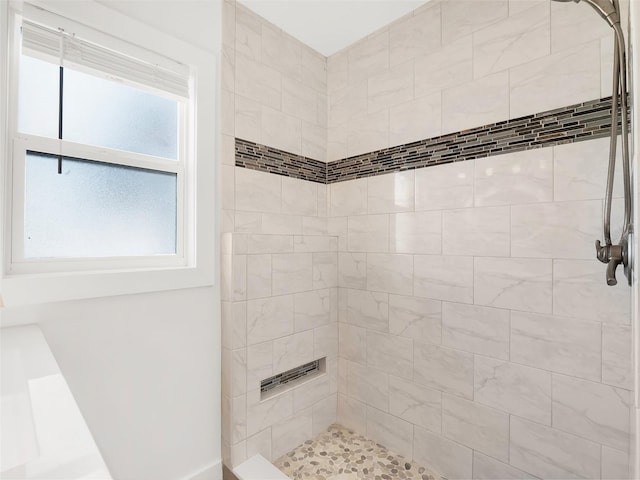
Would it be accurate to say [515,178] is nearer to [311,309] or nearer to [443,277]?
[443,277]

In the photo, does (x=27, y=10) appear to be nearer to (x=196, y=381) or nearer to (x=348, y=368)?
(x=196, y=381)

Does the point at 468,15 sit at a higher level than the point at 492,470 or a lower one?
higher

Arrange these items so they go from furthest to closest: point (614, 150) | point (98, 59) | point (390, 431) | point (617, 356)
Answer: point (390, 431), point (98, 59), point (617, 356), point (614, 150)

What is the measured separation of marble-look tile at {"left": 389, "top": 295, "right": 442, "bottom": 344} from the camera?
5.84 feet

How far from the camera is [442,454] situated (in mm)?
1752

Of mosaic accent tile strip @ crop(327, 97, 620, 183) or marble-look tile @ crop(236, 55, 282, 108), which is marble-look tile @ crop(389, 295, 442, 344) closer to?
mosaic accent tile strip @ crop(327, 97, 620, 183)

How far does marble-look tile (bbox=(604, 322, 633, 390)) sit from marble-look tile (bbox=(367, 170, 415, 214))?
1.02 metres

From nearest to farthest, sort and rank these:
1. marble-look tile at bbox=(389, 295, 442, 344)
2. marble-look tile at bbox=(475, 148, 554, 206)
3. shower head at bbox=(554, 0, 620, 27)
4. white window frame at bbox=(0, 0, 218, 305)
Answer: shower head at bbox=(554, 0, 620, 27) < white window frame at bbox=(0, 0, 218, 305) < marble-look tile at bbox=(475, 148, 554, 206) < marble-look tile at bbox=(389, 295, 442, 344)

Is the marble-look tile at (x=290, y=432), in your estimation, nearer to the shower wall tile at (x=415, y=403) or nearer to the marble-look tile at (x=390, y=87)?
the shower wall tile at (x=415, y=403)

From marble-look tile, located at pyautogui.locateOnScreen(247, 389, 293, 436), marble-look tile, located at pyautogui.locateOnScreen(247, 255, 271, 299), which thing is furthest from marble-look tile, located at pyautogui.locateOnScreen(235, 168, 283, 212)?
marble-look tile, located at pyautogui.locateOnScreen(247, 389, 293, 436)

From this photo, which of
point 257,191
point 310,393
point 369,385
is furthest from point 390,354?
point 257,191

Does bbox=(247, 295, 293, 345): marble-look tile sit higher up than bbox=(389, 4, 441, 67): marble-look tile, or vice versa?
bbox=(389, 4, 441, 67): marble-look tile

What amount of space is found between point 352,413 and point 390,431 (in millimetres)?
285

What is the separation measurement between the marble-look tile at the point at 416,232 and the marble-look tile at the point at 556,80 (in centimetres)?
62
